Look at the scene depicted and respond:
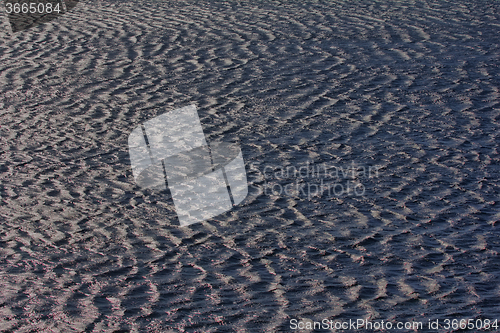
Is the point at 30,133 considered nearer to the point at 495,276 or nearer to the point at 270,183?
the point at 270,183

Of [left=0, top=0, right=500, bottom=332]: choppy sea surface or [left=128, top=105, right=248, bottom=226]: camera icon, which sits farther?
[left=128, top=105, right=248, bottom=226]: camera icon

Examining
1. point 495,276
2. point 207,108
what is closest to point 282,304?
point 495,276

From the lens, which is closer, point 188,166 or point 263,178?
A: point 263,178

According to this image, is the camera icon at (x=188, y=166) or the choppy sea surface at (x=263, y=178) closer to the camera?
the choppy sea surface at (x=263, y=178)
